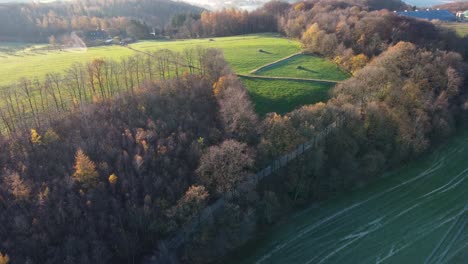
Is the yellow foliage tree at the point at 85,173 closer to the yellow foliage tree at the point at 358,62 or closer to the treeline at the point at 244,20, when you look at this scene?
the yellow foliage tree at the point at 358,62

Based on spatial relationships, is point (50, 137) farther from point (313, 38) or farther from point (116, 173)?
point (313, 38)

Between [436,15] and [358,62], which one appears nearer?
[358,62]

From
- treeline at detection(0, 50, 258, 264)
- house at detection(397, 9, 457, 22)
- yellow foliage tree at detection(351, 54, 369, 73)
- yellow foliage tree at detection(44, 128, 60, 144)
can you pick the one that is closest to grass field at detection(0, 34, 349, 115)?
yellow foliage tree at detection(351, 54, 369, 73)

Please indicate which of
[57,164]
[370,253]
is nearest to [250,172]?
[370,253]

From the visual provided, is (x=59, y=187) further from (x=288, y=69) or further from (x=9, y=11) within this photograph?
(x=9, y=11)

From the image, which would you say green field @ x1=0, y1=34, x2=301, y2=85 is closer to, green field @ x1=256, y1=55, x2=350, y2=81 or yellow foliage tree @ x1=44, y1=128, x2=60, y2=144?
green field @ x1=256, y1=55, x2=350, y2=81

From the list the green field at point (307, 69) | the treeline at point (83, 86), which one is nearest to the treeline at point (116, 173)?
the treeline at point (83, 86)

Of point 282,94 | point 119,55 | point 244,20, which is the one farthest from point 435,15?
point 119,55
